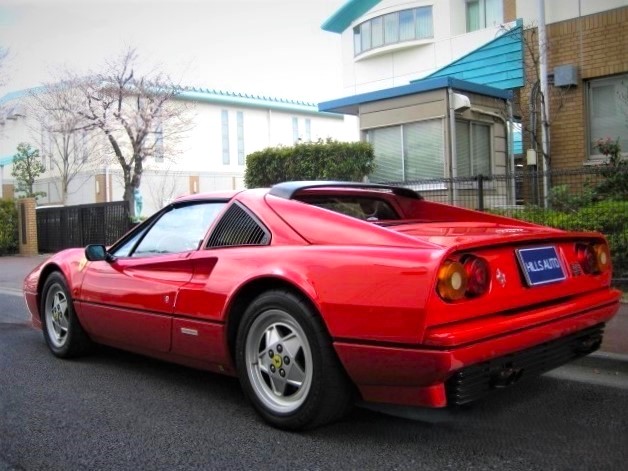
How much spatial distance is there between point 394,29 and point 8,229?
13477 mm

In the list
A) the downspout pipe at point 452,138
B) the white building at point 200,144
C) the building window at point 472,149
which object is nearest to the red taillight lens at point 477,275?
the downspout pipe at point 452,138

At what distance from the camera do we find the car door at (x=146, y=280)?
4.20 m

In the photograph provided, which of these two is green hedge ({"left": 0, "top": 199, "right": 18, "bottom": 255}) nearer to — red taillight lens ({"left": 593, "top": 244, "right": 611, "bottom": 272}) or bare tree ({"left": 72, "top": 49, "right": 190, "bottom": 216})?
bare tree ({"left": 72, "top": 49, "right": 190, "bottom": 216})

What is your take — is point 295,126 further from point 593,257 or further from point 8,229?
point 593,257

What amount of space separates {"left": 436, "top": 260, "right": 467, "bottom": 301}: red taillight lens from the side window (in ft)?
6.13

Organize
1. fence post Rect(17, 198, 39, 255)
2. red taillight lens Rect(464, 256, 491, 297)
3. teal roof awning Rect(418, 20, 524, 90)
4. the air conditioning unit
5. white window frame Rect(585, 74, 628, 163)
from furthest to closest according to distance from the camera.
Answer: fence post Rect(17, 198, 39, 255) < teal roof awning Rect(418, 20, 524, 90) < the air conditioning unit < white window frame Rect(585, 74, 628, 163) < red taillight lens Rect(464, 256, 491, 297)

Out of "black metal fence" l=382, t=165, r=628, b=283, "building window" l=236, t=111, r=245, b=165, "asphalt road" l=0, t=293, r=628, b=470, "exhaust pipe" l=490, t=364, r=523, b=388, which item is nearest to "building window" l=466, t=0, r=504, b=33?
"black metal fence" l=382, t=165, r=628, b=283

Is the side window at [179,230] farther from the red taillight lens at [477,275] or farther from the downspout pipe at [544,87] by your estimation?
the downspout pipe at [544,87]

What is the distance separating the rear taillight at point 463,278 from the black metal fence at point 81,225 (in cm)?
1409

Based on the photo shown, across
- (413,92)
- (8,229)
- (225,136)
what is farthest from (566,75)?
(225,136)

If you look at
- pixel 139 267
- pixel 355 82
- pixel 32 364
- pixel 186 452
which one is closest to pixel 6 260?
pixel 355 82

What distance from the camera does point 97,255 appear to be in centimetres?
493

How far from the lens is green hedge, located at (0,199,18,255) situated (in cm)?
1975

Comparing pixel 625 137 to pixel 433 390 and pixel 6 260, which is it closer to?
pixel 433 390
